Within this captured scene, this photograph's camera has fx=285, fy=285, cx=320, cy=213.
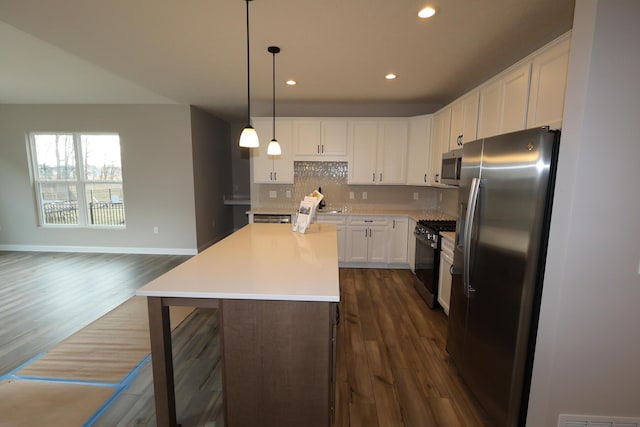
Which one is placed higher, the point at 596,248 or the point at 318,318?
the point at 596,248

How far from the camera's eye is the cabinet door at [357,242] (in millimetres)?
4379

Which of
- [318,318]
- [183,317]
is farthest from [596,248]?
[183,317]

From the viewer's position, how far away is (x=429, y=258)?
3223mm

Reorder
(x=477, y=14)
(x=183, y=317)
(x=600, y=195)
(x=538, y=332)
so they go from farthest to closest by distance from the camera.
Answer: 1. (x=183, y=317)
2. (x=477, y=14)
3. (x=538, y=332)
4. (x=600, y=195)

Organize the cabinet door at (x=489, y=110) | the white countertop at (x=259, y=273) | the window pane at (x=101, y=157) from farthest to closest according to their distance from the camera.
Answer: the window pane at (x=101, y=157) → the cabinet door at (x=489, y=110) → the white countertop at (x=259, y=273)

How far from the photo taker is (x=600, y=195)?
137cm

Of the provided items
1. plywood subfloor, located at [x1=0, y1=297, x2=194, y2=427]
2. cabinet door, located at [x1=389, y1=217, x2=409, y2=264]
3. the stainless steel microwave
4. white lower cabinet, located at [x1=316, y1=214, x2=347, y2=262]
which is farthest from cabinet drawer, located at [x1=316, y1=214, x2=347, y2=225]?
plywood subfloor, located at [x1=0, y1=297, x2=194, y2=427]

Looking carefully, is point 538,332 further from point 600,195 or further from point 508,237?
point 600,195

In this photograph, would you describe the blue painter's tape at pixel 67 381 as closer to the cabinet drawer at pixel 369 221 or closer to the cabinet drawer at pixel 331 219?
the cabinet drawer at pixel 331 219

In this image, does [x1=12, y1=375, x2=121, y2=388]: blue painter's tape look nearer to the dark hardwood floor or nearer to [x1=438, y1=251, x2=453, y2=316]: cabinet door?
the dark hardwood floor

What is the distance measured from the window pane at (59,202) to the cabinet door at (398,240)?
19.1ft

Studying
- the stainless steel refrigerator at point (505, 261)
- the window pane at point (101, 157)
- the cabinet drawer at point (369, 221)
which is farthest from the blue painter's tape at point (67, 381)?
the window pane at point (101, 157)

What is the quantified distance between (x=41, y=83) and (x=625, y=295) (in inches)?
255

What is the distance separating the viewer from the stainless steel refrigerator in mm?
1443
